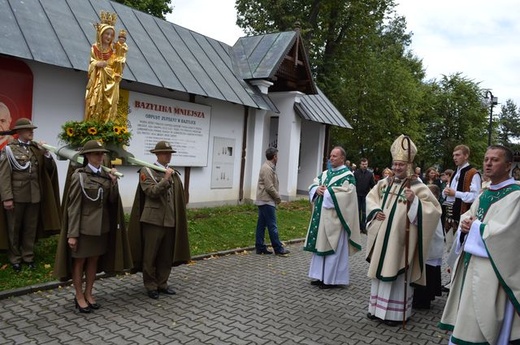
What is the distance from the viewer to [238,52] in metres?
16.0

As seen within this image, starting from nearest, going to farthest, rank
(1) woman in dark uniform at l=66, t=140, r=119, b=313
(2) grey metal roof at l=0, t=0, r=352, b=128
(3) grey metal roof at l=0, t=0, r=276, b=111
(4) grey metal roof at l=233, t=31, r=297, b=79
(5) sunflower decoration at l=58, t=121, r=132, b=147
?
(1) woman in dark uniform at l=66, t=140, r=119, b=313 < (5) sunflower decoration at l=58, t=121, r=132, b=147 < (3) grey metal roof at l=0, t=0, r=276, b=111 < (2) grey metal roof at l=0, t=0, r=352, b=128 < (4) grey metal roof at l=233, t=31, r=297, b=79

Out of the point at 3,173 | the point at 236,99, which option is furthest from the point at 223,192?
the point at 3,173

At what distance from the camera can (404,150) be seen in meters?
5.23

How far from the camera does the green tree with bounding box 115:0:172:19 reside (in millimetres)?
22111

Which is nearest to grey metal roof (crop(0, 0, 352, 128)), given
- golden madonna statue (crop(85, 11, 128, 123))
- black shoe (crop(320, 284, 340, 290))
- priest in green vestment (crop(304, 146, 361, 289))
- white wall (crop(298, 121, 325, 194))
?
white wall (crop(298, 121, 325, 194))

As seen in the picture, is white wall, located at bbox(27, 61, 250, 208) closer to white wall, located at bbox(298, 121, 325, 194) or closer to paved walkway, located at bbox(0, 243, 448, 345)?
paved walkway, located at bbox(0, 243, 448, 345)

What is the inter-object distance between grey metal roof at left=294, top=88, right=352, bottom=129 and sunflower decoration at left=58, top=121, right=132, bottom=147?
10530 mm

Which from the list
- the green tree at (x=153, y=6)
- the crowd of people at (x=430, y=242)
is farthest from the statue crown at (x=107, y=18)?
the green tree at (x=153, y=6)

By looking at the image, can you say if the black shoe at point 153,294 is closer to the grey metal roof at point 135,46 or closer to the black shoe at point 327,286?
the black shoe at point 327,286

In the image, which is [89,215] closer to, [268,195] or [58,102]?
[268,195]

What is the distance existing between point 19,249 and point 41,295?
3.92ft

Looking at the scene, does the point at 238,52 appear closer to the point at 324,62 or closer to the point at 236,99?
the point at 236,99

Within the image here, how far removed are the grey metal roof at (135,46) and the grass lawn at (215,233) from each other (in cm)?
335

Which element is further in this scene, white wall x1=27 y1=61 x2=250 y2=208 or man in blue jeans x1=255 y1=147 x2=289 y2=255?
white wall x1=27 y1=61 x2=250 y2=208
